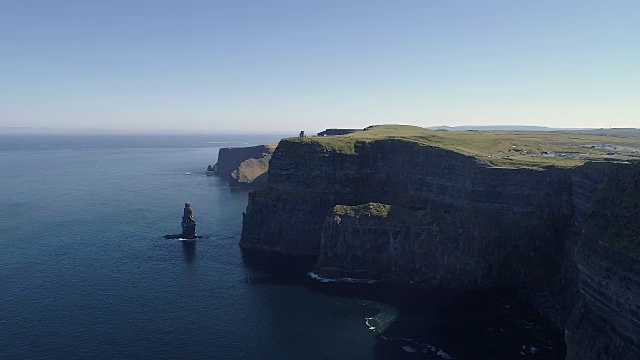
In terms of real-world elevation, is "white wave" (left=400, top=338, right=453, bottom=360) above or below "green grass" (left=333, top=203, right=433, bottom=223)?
below

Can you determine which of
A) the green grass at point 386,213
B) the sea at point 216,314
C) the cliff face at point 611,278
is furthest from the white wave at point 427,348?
the green grass at point 386,213

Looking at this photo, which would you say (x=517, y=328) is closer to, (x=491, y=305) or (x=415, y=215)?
(x=491, y=305)

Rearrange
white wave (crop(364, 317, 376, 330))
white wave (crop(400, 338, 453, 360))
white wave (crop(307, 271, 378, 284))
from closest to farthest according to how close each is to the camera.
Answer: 1. white wave (crop(400, 338, 453, 360))
2. white wave (crop(364, 317, 376, 330))
3. white wave (crop(307, 271, 378, 284))

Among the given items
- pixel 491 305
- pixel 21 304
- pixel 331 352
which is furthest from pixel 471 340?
pixel 21 304

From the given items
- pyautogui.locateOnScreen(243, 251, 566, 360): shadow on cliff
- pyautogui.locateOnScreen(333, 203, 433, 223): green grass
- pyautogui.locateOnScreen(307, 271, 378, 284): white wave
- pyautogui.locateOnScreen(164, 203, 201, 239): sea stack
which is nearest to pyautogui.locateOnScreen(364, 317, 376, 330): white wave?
pyautogui.locateOnScreen(243, 251, 566, 360): shadow on cliff

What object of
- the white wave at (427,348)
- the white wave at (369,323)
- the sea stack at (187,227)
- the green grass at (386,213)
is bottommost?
the white wave at (427,348)

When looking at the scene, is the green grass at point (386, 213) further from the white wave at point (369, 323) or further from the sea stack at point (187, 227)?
the sea stack at point (187, 227)

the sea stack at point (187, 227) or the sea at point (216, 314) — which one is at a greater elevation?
the sea stack at point (187, 227)

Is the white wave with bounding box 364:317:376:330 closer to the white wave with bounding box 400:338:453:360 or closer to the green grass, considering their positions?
the white wave with bounding box 400:338:453:360

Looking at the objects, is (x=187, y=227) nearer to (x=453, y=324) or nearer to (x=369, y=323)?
(x=369, y=323)
